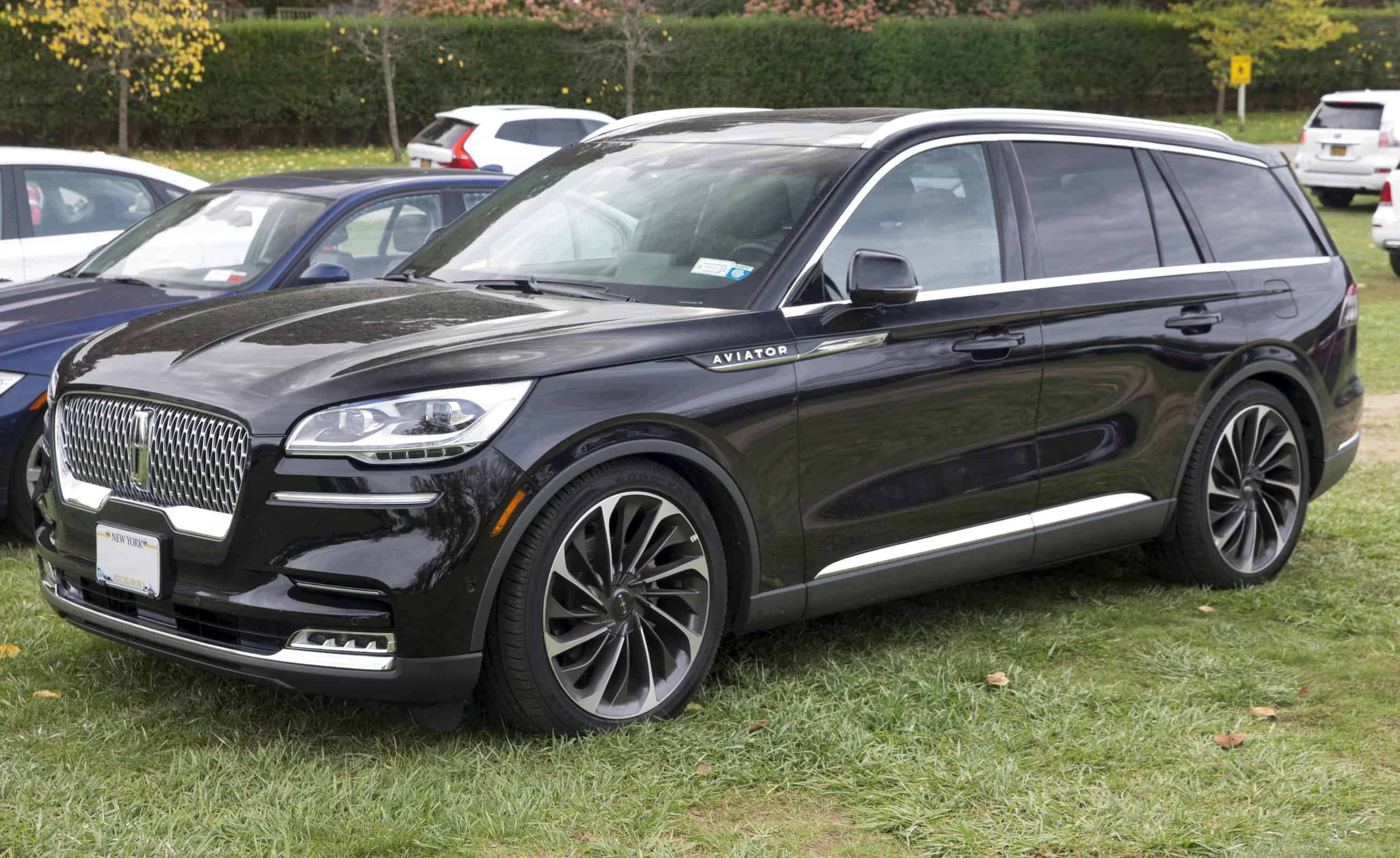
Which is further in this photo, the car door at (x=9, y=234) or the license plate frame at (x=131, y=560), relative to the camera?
the car door at (x=9, y=234)

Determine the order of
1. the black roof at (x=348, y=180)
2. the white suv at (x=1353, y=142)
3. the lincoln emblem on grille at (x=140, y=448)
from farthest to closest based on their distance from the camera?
the white suv at (x=1353, y=142)
the black roof at (x=348, y=180)
the lincoln emblem on grille at (x=140, y=448)

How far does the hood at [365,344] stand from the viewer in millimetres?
3871

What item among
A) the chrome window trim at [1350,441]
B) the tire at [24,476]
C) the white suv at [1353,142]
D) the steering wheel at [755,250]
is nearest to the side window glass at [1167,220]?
the chrome window trim at [1350,441]

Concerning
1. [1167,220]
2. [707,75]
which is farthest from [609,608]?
[707,75]

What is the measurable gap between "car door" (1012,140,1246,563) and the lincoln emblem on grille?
2747mm

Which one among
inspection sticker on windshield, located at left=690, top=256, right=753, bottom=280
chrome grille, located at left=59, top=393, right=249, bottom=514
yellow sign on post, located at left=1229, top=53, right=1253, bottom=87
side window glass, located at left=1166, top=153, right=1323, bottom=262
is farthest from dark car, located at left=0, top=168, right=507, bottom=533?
yellow sign on post, located at left=1229, top=53, right=1253, bottom=87

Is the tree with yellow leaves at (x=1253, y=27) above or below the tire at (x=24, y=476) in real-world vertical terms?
above

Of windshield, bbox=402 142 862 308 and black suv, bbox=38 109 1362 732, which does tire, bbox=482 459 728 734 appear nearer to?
black suv, bbox=38 109 1362 732

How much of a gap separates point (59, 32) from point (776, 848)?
32.0m

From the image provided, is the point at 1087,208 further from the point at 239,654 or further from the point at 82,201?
the point at 82,201

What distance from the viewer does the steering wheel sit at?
15.2 feet

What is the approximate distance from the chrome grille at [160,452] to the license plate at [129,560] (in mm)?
100

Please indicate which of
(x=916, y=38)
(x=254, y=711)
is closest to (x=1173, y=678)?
(x=254, y=711)

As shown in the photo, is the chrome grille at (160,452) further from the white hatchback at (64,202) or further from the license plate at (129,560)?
the white hatchback at (64,202)
